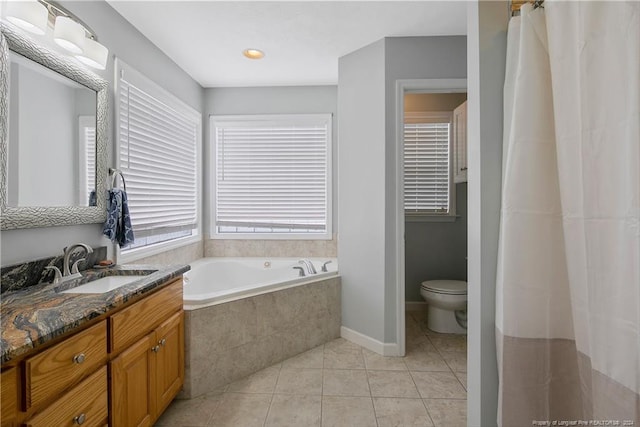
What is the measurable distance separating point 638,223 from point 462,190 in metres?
2.85

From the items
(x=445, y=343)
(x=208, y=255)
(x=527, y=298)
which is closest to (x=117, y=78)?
(x=208, y=255)

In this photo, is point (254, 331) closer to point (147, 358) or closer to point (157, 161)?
point (147, 358)

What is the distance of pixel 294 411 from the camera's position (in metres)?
1.78

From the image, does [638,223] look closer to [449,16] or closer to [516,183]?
[516,183]

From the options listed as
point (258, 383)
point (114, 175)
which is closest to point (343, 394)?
point (258, 383)

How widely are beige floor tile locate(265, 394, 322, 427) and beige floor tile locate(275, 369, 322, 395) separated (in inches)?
2.3

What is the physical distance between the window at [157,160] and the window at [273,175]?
302 mm

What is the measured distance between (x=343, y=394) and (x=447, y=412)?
0.62 m

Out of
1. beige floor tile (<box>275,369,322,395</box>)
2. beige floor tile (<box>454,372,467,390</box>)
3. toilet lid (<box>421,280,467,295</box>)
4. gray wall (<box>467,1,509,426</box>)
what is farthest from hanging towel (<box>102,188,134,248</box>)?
toilet lid (<box>421,280,467,295</box>)

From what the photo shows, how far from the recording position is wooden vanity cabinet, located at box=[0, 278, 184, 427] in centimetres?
87

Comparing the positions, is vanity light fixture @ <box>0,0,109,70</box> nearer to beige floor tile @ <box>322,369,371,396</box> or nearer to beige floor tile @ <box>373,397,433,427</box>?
beige floor tile @ <box>322,369,371,396</box>

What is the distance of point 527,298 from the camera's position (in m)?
1.00

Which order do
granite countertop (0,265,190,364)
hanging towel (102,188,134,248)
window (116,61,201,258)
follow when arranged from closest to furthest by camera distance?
1. granite countertop (0,265,190,364)
2. hanging towel (102,188,134,248)
3. window (116,61,201,258)

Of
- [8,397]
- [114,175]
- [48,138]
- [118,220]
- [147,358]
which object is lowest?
[147,358]
